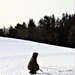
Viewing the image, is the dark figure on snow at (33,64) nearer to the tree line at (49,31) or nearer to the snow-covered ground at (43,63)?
the snow-covered ground at (43,63)

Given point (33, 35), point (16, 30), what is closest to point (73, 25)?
point (33, 35)

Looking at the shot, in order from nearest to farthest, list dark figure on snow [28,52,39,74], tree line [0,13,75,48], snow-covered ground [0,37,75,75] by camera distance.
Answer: dark figure on snow [28,52,39,74] → snow-covered ground [0,37,75,75] → tree line [0,13,75,48]

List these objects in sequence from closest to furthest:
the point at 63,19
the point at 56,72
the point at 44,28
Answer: the point at 56,72 < the point at 44,28 < the point at 63,19

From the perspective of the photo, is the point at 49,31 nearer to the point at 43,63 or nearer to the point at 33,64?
the point at 43,63

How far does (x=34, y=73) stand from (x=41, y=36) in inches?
2574

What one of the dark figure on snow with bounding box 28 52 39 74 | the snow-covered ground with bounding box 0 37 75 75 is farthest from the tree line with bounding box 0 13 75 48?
the dark figure on snow with bounding box 28 52 39 74

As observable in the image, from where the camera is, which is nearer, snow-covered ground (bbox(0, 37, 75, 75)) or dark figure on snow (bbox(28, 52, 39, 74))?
dark figure on snow (bbox(28, 52, 39, 74))

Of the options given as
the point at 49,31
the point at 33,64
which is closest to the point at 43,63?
the point at 33,64

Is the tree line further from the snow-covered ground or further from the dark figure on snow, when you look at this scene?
the dark figure on snow

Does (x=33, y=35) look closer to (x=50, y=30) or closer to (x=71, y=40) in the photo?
(x=50, y=30)

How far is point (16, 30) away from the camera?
89.2 meters

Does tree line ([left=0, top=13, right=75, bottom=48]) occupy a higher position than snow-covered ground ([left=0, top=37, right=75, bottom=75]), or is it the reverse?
tree line ([left=0, top=13, right=75, bottom=48])

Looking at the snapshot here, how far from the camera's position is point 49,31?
82062mm

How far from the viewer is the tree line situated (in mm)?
72375
